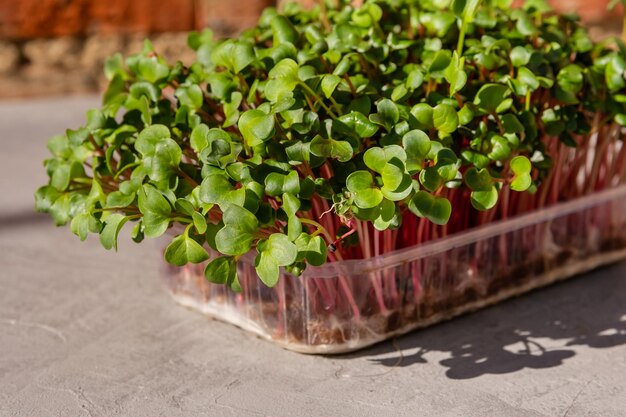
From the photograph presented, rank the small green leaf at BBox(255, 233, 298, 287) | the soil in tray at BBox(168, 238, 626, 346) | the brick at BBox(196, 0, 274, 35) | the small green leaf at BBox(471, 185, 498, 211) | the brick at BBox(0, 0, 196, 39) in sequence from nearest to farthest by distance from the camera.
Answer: the small green leaf at BBox(255, 233, 298, 287), the small green leaf at BBox(471, 185, 498, 211), the soil in tray at BBox(168, 238, 626, 346), the brick at BBox(0, 0, 196, 39), the brick at BBox(196, 0, 274, 35)

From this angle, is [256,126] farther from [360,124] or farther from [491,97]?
[491,97]

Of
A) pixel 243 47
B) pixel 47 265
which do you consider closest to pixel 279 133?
pixel 243 47

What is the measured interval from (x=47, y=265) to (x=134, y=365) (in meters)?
Result: 0.55

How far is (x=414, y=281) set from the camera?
4.67 ft

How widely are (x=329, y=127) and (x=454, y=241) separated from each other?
313 millimetres

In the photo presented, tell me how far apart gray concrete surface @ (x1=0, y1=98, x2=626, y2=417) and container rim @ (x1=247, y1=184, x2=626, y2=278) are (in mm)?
130

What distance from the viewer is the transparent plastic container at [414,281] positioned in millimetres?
1361

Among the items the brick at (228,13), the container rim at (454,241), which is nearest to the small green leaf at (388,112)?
the container rim at (454,241)

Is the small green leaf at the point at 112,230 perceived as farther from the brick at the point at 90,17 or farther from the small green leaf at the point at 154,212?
the brick at the point at 90,17

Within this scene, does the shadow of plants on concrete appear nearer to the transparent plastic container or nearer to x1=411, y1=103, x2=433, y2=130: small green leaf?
the transparent plastic container

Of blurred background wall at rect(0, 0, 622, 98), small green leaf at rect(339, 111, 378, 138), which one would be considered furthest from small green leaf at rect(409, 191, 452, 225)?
Result: blurred background wall at rect(0, 0, 622, 98)

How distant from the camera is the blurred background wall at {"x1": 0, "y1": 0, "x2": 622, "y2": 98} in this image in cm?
308

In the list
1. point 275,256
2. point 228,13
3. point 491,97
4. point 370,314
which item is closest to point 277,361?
point 370,314

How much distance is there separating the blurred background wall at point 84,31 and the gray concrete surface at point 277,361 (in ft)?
4.98
